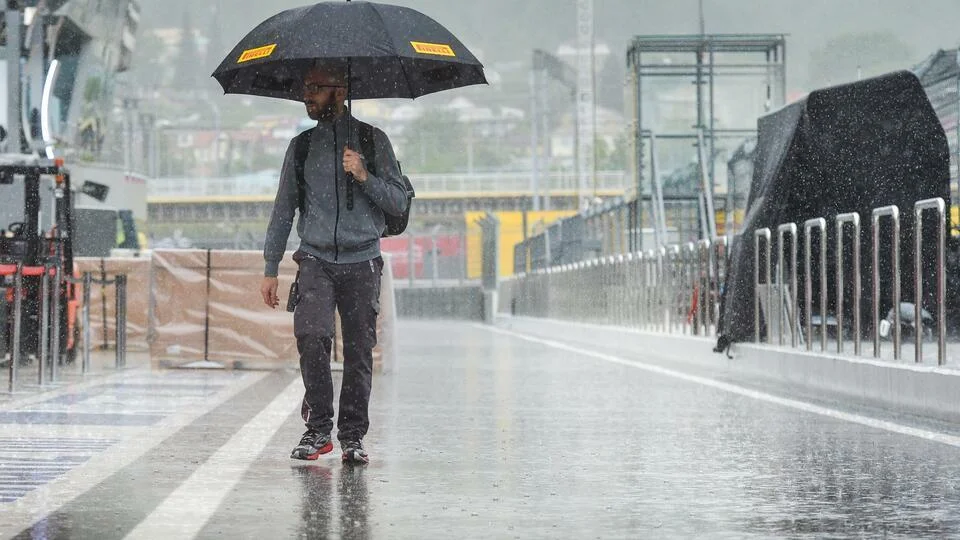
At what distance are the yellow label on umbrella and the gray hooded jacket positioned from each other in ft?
1.35

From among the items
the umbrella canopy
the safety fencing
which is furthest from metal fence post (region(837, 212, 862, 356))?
the umbrella canopy

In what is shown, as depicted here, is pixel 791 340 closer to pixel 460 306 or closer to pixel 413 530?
pixel 413 530

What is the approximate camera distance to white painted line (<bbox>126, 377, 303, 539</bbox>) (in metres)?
6.62

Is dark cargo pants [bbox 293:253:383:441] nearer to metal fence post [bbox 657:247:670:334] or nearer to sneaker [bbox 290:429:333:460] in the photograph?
sneaker [bbox 290:429:333:460]

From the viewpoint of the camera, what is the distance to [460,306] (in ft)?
205

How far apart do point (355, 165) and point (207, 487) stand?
5.64 ft

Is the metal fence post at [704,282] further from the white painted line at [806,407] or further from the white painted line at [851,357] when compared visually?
the white painted line at [806,407]

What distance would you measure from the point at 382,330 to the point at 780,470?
32.7ft

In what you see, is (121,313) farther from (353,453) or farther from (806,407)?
(353,453)

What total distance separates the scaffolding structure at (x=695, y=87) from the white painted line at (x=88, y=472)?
2689 centimetres

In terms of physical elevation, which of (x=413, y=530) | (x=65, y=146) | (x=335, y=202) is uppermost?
(x=65, y=146)

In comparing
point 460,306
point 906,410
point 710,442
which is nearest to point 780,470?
point 710,442

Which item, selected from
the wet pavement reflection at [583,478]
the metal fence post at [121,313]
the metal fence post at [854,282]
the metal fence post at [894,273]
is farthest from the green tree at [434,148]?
the wet pavement reflection at [583,478]

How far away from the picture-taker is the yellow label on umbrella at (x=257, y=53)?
9.25 metres
